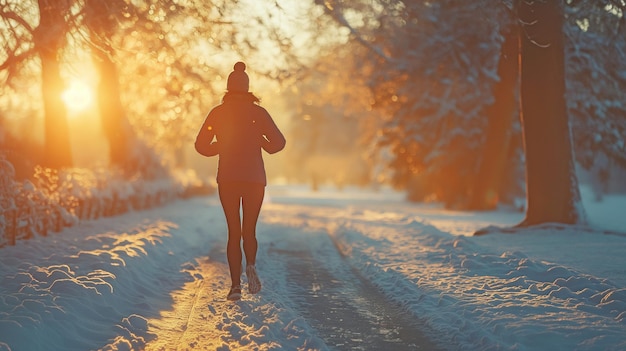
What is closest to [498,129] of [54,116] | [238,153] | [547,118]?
[547,118]

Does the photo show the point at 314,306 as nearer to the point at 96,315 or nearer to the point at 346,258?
the point at 96,315

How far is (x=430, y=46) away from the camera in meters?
19.8

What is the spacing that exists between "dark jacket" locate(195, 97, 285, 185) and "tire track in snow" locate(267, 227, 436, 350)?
1542 mm

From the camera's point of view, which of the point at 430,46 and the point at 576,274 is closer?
the point at 576,274

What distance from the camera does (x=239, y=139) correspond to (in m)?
7.37

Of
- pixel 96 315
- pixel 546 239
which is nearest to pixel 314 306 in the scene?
pixel 96 315

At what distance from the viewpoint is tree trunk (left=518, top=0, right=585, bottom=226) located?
13.4 metres

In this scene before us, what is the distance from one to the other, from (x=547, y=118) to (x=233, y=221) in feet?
27.1

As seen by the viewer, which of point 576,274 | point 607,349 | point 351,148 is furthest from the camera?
point 351,148

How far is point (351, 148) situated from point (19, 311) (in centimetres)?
5279

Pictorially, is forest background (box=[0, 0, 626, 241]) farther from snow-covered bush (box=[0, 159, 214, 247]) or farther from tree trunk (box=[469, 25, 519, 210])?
snow-covered bush (box=[0, 159, 214, 247])

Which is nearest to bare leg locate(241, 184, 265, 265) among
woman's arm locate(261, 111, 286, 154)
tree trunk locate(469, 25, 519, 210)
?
woman's arm locate(261, 111, 286, 154)

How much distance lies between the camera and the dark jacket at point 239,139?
730 centimetres

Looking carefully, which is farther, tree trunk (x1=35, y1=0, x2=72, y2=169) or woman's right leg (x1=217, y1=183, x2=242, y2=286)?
tree trunk (x1=35, y1=0, x2=72, y2=169)
